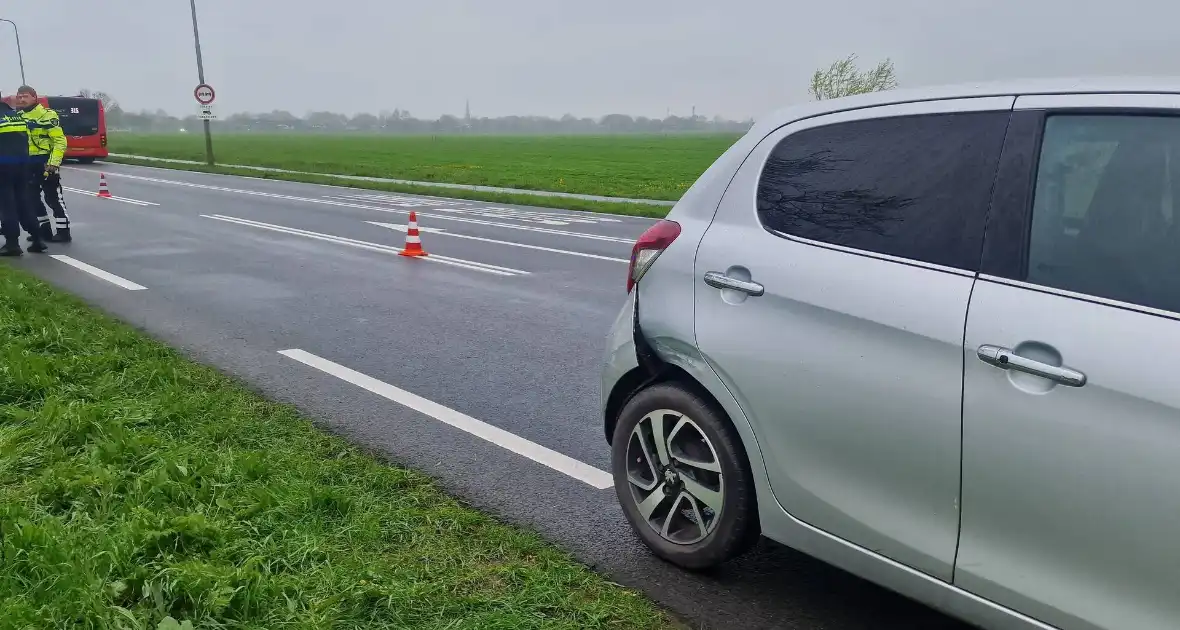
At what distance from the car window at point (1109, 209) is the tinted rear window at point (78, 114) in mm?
39921

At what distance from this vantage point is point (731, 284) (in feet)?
10.5

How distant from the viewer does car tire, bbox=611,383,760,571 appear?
320 centimetres

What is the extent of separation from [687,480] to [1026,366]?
4.33 ft

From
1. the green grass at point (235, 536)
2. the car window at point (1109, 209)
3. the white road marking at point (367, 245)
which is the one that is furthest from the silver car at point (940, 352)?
the white road marking at point (367, 245)

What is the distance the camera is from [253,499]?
3830mm

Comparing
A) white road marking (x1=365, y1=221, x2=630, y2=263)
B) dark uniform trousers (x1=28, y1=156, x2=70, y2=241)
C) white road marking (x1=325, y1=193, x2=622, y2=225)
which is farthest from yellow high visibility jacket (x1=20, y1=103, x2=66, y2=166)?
white road marking (x1=325, y1=193, x2=622, y2=225)

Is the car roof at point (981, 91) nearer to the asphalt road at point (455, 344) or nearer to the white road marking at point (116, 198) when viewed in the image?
the asphalt road at point (455, 344)

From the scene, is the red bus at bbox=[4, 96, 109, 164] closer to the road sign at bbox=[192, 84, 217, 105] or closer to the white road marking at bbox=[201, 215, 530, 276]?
the road sign at bbox=[192, 84, 217, 105]

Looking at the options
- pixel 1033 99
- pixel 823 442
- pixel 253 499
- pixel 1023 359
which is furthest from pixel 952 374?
pixel 253 499

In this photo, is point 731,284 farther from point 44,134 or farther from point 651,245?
point 44,134

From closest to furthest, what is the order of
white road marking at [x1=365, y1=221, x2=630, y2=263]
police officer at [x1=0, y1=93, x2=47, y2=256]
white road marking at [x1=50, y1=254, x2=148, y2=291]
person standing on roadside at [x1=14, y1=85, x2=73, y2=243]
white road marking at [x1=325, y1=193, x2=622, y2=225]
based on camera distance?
white road marking at [x1=50, y1=254, x2=148, y2=291] → police officer at [x1=0, y1=93, x2=47, y2=256] → person standing on roadside at [x1=14, y1=85, x2=73, y2=243] → white road marking at [x1=365, y1=221, x2=630, y2=263] → white road marking at [x1=325, y1=193, x2=622, y2=225]

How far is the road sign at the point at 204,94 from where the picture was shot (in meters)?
33.3

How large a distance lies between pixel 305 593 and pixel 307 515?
649mm

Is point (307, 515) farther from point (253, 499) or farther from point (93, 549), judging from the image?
point (93, 549)
